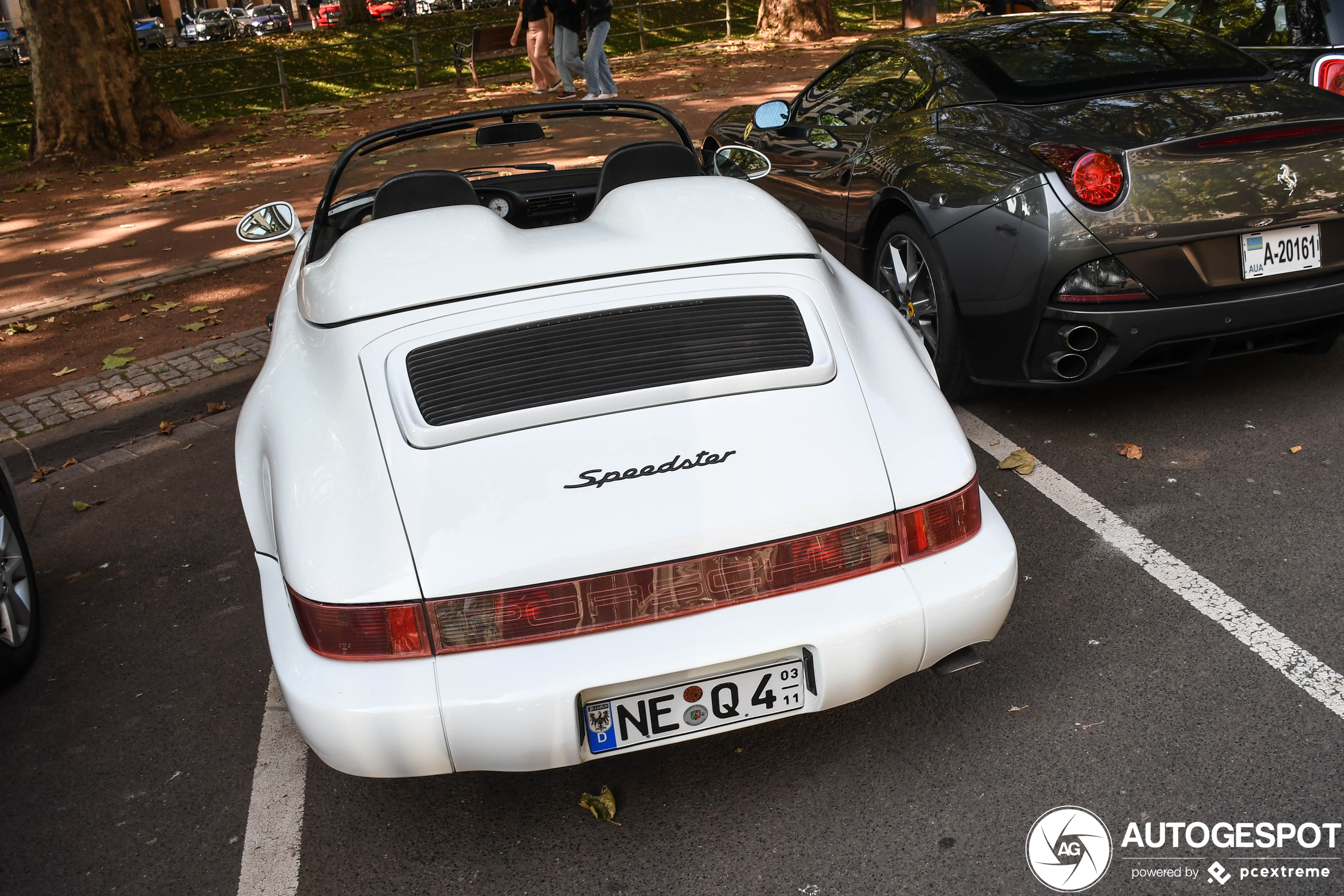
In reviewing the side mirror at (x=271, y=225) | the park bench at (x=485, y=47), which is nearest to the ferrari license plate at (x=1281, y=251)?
the side mirror at (x=271, y=225)

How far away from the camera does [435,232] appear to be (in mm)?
2746

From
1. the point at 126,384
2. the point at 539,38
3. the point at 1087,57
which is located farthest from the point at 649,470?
the point at 539,38

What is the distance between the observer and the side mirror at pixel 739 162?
414 centimetres

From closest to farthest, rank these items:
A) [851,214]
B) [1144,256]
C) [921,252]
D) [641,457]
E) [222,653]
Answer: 1. [641,457]
2. [222,653]
3. [1144,256]
4. [921,252]
5. [851,214]

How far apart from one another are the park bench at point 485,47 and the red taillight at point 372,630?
16505 mm

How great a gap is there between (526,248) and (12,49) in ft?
135

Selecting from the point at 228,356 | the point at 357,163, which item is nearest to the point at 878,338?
the point at 357,163

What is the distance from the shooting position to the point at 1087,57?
4.65m

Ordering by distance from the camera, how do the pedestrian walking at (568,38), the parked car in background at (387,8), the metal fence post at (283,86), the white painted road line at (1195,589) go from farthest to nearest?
the parked car in background at (387,8) → the metal fence post at (283,86) → the pedestrian walking at (568,38) → the white painted road line at (1195,589)

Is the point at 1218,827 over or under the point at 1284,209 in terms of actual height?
under

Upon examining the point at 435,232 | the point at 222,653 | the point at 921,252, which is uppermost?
the point at 435,232

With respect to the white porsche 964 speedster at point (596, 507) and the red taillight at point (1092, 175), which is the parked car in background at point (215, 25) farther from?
the white porsche 964 speedster at point (596, 507)

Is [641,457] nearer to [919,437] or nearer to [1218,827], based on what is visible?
[919,437]

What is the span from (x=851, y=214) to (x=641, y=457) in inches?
125
